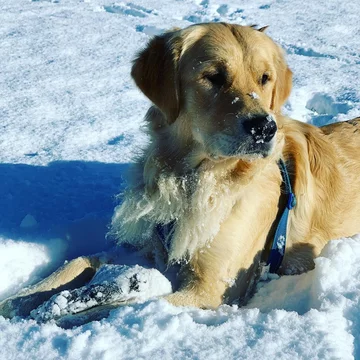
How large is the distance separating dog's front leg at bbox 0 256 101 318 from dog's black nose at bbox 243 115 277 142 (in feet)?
4.65

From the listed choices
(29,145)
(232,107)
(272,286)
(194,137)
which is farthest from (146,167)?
(29,145)

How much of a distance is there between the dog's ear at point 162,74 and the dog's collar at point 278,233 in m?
0.71

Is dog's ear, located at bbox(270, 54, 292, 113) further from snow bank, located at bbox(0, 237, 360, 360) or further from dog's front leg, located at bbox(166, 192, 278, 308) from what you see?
snow bank, located at bbox(0, 237, 360, 360)

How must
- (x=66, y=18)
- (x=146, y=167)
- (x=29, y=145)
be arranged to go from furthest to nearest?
(x=66, y=18), (x=29, y=145), (x=146, y=167)

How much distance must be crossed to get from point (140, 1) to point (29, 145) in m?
5.75

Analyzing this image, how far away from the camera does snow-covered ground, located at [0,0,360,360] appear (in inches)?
91.1

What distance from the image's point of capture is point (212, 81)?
3055 mm

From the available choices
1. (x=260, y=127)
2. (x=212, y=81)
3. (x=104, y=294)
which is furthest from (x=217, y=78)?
(x=104, y=294)

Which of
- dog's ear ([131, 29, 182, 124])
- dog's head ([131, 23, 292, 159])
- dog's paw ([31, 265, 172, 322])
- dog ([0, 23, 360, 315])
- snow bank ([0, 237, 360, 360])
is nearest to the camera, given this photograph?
snow bank ([0, 237, 360, 360])

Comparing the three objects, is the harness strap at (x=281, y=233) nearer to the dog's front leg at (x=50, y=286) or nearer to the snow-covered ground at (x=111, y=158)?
the snow-covered ground at (x=111, y=158)

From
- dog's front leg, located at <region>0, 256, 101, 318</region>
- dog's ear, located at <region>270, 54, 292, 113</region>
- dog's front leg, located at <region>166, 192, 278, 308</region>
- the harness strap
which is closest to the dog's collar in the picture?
the harness strap

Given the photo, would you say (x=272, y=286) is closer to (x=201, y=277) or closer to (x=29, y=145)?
(x=201, y=277)

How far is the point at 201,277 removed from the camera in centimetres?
311

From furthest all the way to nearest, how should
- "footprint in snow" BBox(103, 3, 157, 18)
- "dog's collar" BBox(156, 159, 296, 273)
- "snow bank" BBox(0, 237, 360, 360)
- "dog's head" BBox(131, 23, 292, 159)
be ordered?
"footprint in snow" BBox(103, 3, 157, 18), "dog's collar" BBox(156, 159, 296, 273), "dog's head" BBox(131, 23, 292, 159), "snow bank" BBox(0, 237, 360, 360)
